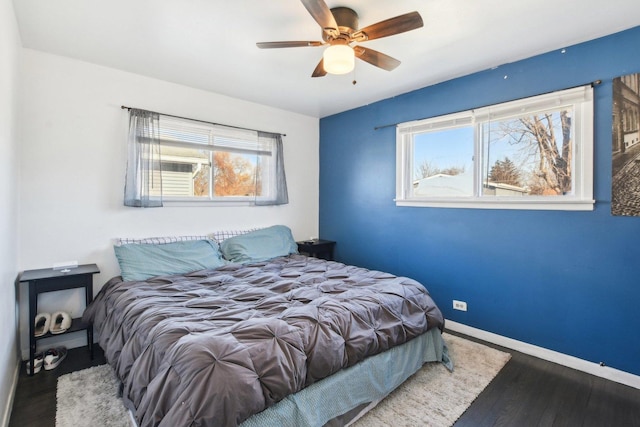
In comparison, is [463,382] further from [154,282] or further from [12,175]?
[12,175]

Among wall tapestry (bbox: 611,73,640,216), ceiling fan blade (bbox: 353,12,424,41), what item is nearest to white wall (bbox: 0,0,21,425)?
ceiling fan blade (bbox: 353,12,424,41)

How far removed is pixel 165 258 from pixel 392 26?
8.52 feet

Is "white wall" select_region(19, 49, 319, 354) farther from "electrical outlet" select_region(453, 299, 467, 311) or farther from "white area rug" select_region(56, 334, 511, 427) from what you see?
"electrical outlet" select_region(453, 299, 467, 311)

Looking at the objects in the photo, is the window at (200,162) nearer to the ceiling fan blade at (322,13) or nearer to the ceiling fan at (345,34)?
the ceiling fan at (345,34)

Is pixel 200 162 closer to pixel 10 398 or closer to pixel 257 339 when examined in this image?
pixel 10 398

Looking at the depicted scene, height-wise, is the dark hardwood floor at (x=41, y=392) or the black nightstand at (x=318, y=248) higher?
the black nightstand at (x=318, y=248)

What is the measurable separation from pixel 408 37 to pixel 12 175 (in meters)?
2.97

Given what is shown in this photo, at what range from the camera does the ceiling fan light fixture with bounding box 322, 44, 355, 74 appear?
2.02 metres

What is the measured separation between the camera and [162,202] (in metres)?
3.24

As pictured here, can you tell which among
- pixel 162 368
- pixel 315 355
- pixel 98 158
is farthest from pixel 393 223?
pixel 98 158

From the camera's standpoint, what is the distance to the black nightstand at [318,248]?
4.12m

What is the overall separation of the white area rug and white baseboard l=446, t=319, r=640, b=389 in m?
0.26

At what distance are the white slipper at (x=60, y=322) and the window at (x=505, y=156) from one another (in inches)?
130

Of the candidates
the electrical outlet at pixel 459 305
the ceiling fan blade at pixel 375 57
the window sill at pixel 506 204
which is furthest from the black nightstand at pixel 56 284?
the electrical outlet at pixel 459 305
